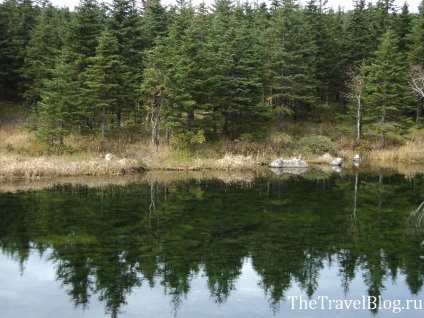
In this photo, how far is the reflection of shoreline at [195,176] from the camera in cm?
2423

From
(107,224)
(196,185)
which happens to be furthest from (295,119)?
(107,224)

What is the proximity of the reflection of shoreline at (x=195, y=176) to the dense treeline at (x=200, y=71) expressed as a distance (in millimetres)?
4635

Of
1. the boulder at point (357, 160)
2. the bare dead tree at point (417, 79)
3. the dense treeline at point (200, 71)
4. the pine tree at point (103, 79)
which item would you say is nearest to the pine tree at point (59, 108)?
the dense treeline at point (200, 71)

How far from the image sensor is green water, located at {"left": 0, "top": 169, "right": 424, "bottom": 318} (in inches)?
376

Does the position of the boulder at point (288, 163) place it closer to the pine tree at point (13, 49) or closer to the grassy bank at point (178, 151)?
the grassy bank at point (178, 151)

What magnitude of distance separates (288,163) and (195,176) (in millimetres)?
9136

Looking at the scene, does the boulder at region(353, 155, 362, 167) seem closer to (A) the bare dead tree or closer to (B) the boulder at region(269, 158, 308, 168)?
(B) the boulder at region(269, 158, 308, 168)

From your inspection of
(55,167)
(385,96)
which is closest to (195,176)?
(55,167)

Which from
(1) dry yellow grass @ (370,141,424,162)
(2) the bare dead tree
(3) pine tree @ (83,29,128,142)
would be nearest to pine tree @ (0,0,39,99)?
(3) pine tree @ (83,29,128,142)

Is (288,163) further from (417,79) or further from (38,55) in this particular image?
(38,55)

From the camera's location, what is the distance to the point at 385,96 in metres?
40.4

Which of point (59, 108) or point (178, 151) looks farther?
point (178, 151)

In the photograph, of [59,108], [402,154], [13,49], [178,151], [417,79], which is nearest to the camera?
[59,108]

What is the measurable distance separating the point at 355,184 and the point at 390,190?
97.3 inches
